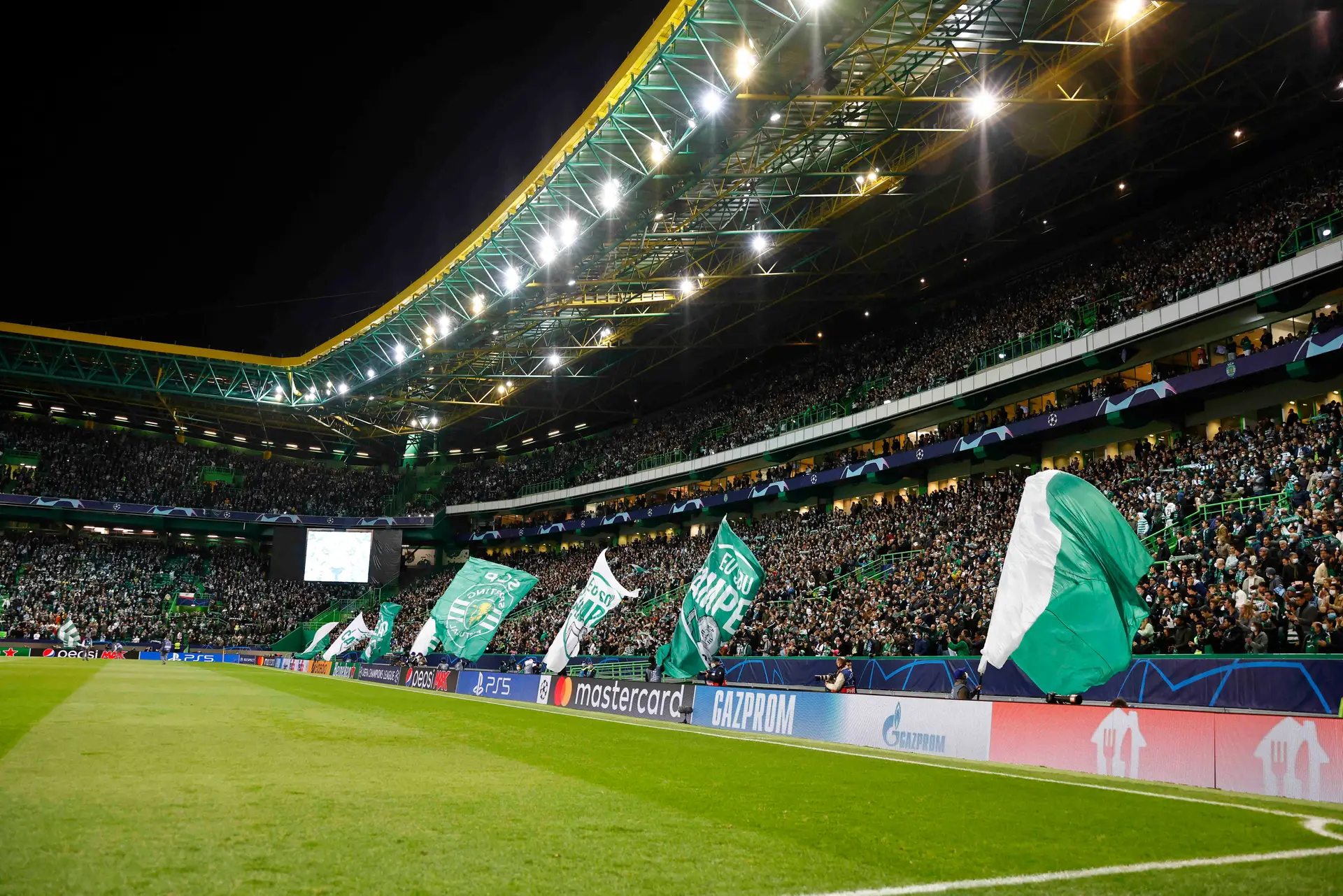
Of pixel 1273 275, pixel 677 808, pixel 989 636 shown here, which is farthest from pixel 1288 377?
pixel 677 808

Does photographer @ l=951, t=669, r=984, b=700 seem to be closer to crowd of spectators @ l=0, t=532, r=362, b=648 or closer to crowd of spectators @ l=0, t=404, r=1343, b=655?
crowd of spectators @ l=0, t=404, r=1343, b=655

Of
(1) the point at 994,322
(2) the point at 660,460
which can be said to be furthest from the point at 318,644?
(1) the point at 994,322

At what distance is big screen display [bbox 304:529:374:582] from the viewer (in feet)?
204

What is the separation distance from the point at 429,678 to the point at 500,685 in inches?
215

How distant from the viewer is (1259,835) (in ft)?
23.6

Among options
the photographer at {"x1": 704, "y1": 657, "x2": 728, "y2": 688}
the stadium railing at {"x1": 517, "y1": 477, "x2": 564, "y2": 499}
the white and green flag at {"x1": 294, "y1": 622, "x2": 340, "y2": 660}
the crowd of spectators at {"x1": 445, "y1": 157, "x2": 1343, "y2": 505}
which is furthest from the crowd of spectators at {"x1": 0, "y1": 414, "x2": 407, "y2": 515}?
the photographer at {"x1": 704, "y1": 657, "x2": 728, "y2": 688}

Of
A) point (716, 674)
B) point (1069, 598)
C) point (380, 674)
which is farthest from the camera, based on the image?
point (380, 674)

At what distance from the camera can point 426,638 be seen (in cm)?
3272

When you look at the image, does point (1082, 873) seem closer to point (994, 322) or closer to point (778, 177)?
point (778, 177)

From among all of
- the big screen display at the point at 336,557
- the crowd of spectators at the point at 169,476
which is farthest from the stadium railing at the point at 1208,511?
the crowd of spectators at the point at 169,476

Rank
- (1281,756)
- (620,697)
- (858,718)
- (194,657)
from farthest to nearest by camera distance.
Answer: (194,657) < (620,697) < (858,718) < (1281,756)

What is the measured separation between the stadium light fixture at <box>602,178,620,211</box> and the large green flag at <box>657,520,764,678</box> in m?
14.1

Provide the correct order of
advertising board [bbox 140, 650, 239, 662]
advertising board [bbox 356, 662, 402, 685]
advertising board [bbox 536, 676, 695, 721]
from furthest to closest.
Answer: advertising board [bbox 140, 650, 239, 662], advertising board [bbox 356, 662, 402, 685], advertising board [bbox 536, 676, 695, 721]

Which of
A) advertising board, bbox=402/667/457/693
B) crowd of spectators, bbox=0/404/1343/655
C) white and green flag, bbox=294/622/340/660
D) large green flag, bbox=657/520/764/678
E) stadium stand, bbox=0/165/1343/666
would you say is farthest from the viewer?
white and green flag, bbox=294/622/340/660
